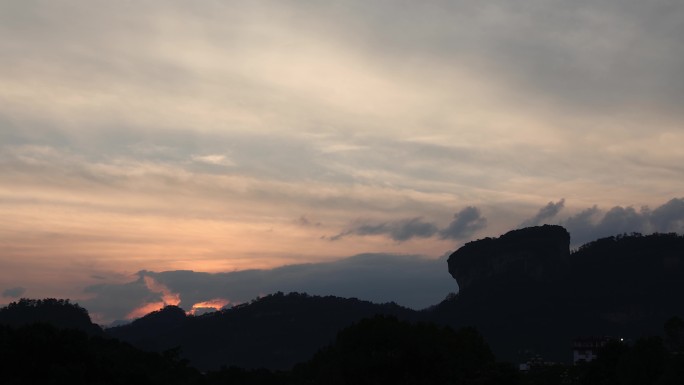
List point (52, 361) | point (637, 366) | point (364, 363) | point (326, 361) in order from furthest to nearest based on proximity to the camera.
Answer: point (637, 366) → point (326, 361) → point (364, 363) → point (52, 361)

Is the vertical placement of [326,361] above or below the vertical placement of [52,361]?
below

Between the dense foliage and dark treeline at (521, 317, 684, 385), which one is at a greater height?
the dense foliage

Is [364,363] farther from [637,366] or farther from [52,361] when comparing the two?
[637,366]

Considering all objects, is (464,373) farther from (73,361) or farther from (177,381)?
(73,361)

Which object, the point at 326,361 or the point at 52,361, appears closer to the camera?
the point at 52,361

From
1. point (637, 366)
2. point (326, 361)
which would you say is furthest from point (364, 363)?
point (637, 366)

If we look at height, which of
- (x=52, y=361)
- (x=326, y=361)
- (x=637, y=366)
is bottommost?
(x=637, y=366)

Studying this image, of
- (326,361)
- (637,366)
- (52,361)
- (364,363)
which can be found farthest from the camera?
(637,366)

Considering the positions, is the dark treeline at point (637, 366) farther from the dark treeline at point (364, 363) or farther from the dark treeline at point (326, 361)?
the dark treeline at point (326, 361)

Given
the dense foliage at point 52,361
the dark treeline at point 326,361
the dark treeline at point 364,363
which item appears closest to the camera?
the dense foliage at point 52,361

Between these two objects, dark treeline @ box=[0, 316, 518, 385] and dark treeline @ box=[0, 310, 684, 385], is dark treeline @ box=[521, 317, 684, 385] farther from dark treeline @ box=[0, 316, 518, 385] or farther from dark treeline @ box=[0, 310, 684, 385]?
dark treeline @ box=[0, 316, 518, 385]

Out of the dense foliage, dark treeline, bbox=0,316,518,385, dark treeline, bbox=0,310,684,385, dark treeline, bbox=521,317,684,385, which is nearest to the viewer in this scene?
the dense foliage

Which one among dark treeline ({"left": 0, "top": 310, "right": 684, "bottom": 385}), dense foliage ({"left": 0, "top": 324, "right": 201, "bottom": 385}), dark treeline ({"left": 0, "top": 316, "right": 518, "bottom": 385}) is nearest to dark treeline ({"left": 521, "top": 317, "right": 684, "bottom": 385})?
dark treeline ({"left": 0, "top": 310, "right": 684, "bottom": 385})

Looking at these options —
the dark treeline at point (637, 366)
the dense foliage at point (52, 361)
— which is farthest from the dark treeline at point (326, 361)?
the dark treeline at point (637, 366)
